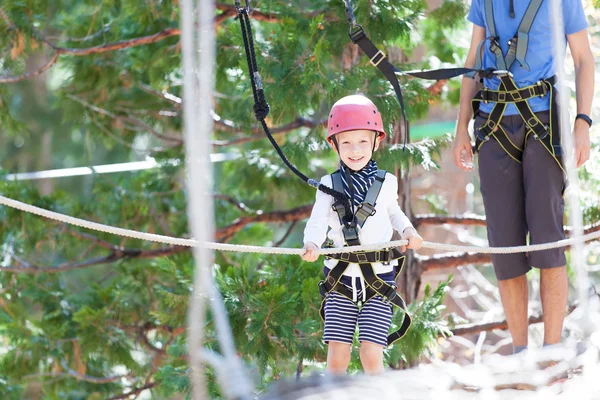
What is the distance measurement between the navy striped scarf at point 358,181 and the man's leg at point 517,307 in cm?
72

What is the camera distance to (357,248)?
2729 mm

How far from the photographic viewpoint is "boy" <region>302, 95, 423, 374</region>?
290 centimetres

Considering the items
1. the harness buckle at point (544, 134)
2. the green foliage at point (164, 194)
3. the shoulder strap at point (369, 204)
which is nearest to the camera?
the shoulder strap at point (369, 204)

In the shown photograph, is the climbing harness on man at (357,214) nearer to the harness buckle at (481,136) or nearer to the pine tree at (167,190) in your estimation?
the harness buckle at (481,136)

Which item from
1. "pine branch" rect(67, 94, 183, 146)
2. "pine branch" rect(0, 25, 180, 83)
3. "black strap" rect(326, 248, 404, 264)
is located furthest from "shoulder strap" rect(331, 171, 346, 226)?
"pine branch" rect(67, 94, 183, 146)

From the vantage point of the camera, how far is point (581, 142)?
10.5 feet

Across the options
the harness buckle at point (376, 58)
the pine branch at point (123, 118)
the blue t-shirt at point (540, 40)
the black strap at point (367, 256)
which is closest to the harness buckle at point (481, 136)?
the blue t-shirt at point (540, 40)

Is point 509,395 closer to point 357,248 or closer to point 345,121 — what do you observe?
point 357,248

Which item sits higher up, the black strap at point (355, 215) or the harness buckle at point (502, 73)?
the harness buckle at point (502, 73)

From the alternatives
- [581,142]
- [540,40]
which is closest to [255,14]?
[540,40]

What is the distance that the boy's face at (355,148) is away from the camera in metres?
2.96

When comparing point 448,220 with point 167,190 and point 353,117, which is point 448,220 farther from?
point 353,117

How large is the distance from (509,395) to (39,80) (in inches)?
459

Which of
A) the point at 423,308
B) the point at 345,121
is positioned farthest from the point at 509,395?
the point at 423,308
